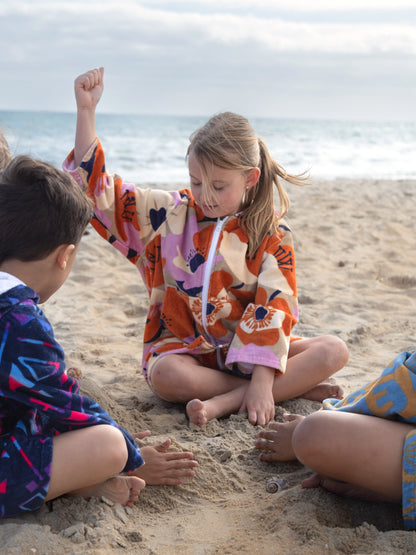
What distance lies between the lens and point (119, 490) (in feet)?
5.41

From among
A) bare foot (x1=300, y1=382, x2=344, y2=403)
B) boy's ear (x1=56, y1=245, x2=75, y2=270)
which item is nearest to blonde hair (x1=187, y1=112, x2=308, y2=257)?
bare foot (x1=300, y1=382, x2=344, y2=403)

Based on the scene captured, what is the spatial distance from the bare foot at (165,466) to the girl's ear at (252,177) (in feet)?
3.57

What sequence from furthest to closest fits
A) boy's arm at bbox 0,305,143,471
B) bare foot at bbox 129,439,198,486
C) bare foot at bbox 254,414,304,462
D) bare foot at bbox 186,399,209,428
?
bare foot at bbox 186,399,209,428 < bare foot at bbox 254,414,304,462 < bare foot at bbox 129,439,198,486 < boy's arm at bbox 0,305,143,471

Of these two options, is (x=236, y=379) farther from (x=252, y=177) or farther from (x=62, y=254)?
(x=62, y=254)

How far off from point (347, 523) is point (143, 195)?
149 cm

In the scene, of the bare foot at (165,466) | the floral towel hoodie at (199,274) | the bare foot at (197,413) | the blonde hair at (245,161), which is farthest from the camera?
the floral towel hoodie at (199,274)

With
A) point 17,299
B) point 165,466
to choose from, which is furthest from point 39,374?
point 165,466

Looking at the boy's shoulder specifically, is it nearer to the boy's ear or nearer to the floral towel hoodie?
the boy's ear

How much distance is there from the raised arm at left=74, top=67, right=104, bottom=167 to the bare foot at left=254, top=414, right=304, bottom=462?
128cm

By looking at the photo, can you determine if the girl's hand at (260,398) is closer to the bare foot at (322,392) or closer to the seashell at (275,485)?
the bare foot at (322,392)

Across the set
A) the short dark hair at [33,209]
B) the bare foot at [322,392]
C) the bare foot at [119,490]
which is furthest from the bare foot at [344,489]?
the short dark hair at [33,209]

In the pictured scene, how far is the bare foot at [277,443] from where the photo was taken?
1.94 meters

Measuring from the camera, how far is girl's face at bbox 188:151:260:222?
231 centimetres

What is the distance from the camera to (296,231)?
5.20m
